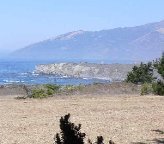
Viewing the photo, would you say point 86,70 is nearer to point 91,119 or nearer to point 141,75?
point 141,75

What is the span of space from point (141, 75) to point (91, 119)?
2617 cm

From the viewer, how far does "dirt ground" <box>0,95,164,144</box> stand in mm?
14726

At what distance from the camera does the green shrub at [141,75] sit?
4306cm

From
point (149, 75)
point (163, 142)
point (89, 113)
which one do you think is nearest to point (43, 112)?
point (89, 113)

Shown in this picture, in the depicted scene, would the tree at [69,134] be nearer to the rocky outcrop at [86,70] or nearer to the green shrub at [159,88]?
the green shrub at [159,88]

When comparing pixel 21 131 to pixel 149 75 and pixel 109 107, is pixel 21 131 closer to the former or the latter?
pixel 109 107

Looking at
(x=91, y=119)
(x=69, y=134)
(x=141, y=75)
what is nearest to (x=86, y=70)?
(x=141, y=75)

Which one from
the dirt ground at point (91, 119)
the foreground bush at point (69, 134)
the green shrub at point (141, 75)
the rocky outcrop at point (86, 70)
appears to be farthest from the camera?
the rocky outcrop at point (86, 70)

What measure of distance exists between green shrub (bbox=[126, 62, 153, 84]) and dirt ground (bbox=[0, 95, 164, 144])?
17.6 m

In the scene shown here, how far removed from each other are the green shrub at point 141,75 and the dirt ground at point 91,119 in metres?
17.6

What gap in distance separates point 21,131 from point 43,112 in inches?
185

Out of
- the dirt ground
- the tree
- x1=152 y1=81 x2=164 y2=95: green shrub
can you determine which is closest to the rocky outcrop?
x1=152 y1=81 x2=164 y2=95: green shrub

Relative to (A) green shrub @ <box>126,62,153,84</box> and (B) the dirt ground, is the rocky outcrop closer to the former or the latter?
(A) green shrub @ <box>126,62,153,84</box>

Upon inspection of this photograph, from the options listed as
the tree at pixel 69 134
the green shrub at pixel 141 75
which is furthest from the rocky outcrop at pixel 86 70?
the tree at pixel 69 134
